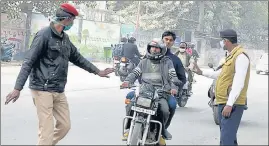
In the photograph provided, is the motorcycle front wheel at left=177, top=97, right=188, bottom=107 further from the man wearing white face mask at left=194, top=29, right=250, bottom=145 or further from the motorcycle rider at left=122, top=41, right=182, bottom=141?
the man wearing white face mask at left=194, top=29, right=250, bottom=145

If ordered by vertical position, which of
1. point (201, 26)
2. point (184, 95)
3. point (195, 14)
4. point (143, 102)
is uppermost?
point (195, 14)

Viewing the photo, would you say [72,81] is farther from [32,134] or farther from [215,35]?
[215,35]

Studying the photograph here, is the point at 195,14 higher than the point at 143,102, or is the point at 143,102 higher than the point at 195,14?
the point at 195,14

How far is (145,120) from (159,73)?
60cm

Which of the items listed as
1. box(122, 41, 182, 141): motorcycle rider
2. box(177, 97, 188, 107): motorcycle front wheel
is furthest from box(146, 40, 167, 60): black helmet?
box(177, 97, 188, 107): motorcycle front wheel

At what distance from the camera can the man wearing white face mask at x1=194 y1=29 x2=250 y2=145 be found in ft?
15.8

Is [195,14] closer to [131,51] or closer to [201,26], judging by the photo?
[201,26]

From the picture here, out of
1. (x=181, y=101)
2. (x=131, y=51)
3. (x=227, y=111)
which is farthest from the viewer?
(x=131, y=51)

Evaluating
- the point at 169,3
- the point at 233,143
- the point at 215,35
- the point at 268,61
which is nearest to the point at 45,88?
the point at 233,143

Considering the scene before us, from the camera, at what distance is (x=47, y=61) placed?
444 cm

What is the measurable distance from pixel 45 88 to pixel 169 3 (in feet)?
97.9

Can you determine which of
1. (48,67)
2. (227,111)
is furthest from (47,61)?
(227,111)

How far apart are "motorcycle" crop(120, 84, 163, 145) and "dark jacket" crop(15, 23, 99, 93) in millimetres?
965

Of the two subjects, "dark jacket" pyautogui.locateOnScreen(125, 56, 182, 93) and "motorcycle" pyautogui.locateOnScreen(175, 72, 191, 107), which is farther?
"motorcycle" pyautogui.locateOnScreen(175, 72, 191, 107)
